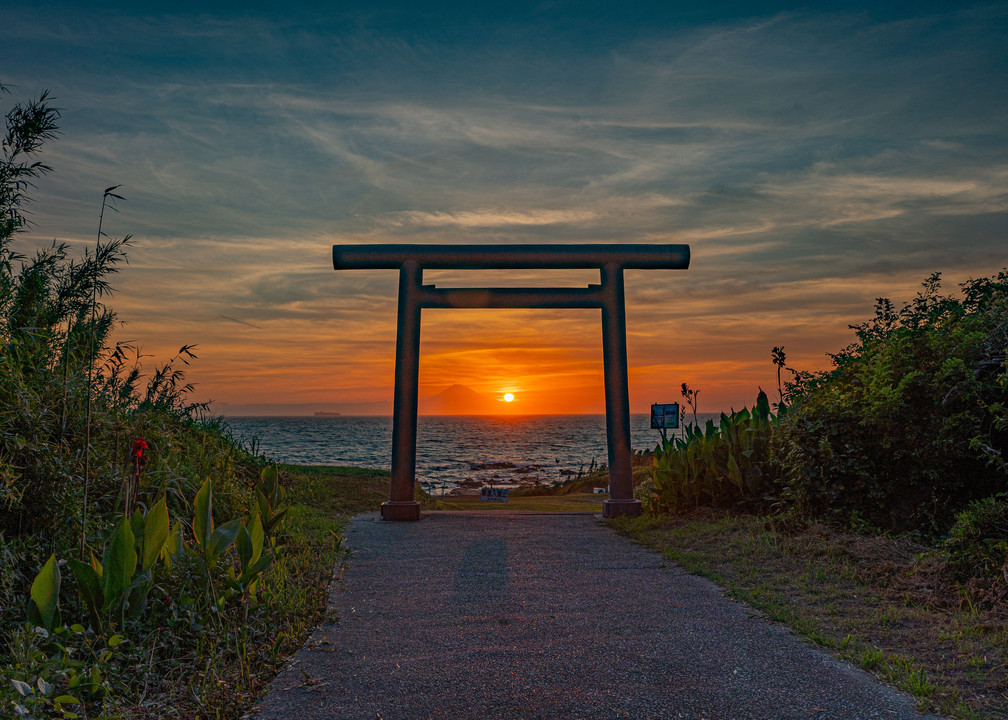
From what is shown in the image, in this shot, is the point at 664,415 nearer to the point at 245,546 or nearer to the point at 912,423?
the point at 912,423

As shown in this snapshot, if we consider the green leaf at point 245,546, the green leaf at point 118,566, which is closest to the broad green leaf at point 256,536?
the green leaf at point 245,546

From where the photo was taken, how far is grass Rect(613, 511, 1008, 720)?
3592 millimetres

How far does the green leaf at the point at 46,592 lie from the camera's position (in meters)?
3.51

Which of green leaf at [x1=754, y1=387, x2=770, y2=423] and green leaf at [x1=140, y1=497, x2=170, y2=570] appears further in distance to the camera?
green leaf at [x1=754, y1=387, x2=770, y2=423]

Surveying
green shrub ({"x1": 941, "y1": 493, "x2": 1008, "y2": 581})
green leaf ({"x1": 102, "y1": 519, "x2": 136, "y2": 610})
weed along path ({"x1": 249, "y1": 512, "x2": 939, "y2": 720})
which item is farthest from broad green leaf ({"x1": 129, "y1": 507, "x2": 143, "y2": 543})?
green shrub ({"x1": 941, "y1": 493, "x2": 1008, "y2": 581})

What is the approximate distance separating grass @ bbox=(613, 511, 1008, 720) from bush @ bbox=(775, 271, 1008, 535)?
40 centimetres

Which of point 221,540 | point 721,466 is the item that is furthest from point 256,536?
point 721,466

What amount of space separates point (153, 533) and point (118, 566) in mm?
248

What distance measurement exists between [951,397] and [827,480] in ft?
4.27

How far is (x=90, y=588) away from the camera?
3.75 metres

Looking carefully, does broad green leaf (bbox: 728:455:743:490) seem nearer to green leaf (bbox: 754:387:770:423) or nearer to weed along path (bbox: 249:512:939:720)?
green leaf (bbox: 754:387:770:423)

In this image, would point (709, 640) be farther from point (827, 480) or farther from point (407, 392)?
point (407, 392)

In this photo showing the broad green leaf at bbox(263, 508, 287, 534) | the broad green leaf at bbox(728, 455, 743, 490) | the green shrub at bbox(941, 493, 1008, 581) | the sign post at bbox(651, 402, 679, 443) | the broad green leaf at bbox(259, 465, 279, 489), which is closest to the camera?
the green shrub at bbox(941, 493, 1008, 581)

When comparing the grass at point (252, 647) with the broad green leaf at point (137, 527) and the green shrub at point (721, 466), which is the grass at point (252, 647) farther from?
the green shrub at point (721, 466)
